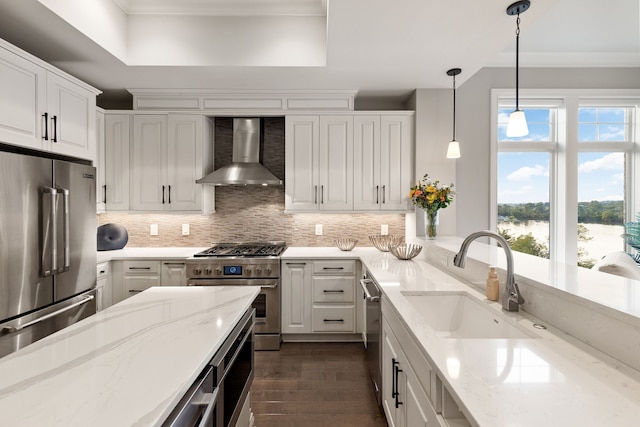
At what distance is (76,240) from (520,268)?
9.55 ft

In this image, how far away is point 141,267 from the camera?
3.32 metres

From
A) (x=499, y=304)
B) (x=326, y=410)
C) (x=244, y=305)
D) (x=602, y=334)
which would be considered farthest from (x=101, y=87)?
(x=602, y=334)

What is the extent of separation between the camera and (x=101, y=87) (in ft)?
11.2

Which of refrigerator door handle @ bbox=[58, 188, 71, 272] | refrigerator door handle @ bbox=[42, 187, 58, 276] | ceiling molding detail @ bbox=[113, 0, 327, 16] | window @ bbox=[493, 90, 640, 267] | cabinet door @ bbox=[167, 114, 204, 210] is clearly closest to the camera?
refrigerator door handle @ bbox=[42, 187, 58, 276]

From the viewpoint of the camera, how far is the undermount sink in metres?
1.71

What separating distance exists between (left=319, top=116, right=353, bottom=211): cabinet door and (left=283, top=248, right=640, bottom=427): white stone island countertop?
222 centimetres

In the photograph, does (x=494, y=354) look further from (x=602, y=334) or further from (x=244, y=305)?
(x=244, y=305)

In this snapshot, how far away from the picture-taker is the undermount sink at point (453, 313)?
5.60 ft

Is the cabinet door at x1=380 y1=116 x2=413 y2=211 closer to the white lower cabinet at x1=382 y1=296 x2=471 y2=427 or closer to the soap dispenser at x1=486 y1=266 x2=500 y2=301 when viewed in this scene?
the white lower cabinet at x1=382 y1=296 x2=471 y2=427

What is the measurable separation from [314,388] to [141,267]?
6.72ft

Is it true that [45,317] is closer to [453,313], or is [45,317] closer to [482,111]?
[453,313]

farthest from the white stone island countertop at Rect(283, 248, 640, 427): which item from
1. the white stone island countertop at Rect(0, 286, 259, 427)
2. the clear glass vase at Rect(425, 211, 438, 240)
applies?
the clear glass vase at Rect(425, 211, 438, 240)

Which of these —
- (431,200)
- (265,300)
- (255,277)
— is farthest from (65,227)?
(431,200)

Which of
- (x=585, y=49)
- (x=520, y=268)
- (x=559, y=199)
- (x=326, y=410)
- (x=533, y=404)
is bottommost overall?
(x=326, y=410)
